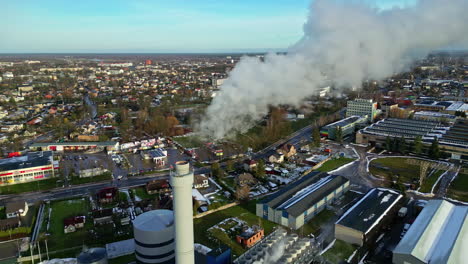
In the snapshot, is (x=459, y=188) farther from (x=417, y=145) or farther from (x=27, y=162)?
(x=27, y=162)

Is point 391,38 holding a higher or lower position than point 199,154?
higher

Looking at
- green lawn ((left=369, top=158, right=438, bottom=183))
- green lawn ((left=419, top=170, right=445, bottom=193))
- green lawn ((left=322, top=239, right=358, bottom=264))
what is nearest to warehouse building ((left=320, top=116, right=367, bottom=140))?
green lawn ((left=369, top=158, right=438, bottom=183))

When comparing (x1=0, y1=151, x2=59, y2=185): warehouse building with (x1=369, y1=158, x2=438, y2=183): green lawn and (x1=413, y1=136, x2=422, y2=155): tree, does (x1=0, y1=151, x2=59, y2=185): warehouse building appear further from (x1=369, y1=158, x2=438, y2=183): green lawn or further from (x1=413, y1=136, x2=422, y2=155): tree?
(x1=413, y1=136, x2=422, y2=155): tree

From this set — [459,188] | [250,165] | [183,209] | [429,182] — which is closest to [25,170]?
[250,165]

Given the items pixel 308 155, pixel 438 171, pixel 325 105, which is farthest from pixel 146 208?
pixel 325 105

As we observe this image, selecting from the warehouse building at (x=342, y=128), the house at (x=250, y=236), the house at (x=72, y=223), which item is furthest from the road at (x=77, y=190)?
the warehouse building at (x=342, y=128)

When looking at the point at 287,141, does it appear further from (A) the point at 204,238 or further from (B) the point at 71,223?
(B) the point at 71,223
